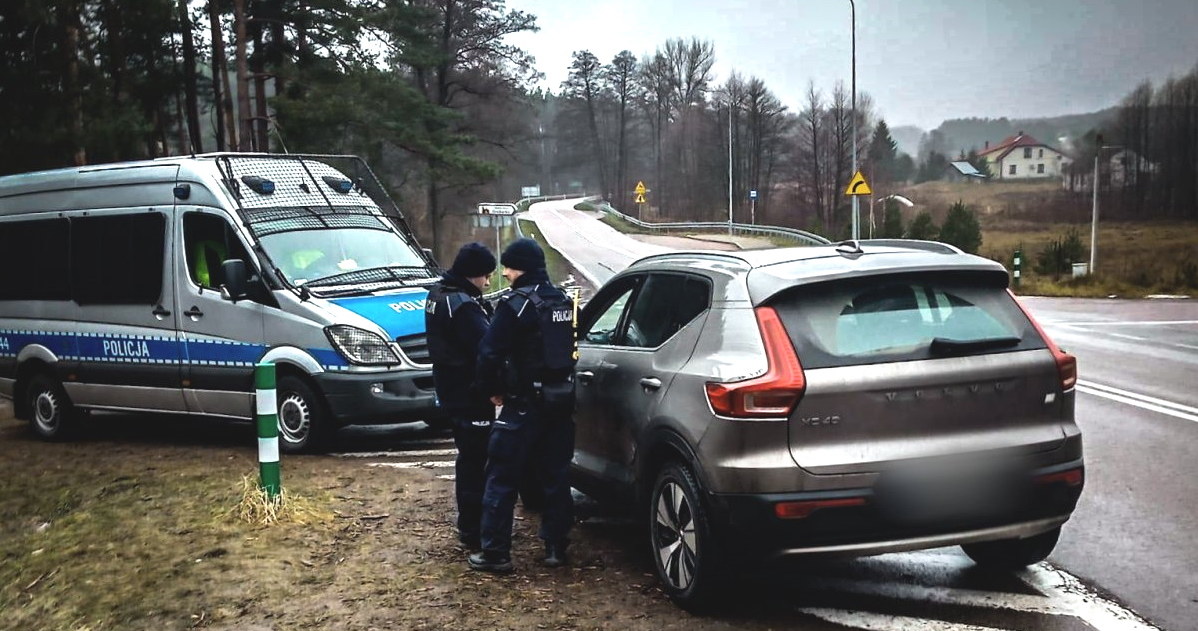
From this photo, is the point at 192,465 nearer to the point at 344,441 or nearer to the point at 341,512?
the point at 344,441

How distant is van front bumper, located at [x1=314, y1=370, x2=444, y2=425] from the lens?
8477 mm

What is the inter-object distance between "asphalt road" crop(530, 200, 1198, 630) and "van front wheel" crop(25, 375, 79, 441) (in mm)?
8263

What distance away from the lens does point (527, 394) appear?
5.21 metres

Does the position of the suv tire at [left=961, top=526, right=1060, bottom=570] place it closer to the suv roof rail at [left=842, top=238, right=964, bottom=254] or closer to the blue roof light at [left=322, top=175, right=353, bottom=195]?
the suv roof rail at [left=842, top=238, right=964, bottom=254]

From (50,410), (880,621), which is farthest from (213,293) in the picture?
(880,621)

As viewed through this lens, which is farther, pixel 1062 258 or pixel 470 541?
pixel 1062 258

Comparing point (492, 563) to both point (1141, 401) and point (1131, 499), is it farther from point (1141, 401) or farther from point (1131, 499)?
point (1141, 401)

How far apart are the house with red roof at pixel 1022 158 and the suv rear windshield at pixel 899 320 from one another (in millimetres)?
69847

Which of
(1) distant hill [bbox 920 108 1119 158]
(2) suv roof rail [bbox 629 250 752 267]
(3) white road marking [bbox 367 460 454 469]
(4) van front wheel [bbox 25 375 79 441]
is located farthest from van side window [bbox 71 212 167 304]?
(1) distant hill [bbox 920 108 1119 158]

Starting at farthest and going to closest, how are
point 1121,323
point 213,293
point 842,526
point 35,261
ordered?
1. point 1121,323
2. point 35,261
3. point 213,293
4. point 842,526

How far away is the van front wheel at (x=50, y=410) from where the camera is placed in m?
10.2

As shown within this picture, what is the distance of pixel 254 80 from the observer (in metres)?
26.1

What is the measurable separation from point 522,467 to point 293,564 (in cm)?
139

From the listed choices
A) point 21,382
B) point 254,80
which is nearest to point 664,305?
point 21,382
